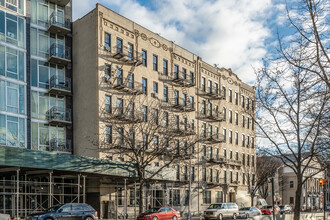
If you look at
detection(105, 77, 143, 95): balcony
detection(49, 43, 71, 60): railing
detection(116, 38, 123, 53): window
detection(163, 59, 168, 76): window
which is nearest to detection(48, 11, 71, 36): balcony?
detection(49, 43, 71, 60): railing

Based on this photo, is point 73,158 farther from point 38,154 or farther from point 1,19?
point 1,19

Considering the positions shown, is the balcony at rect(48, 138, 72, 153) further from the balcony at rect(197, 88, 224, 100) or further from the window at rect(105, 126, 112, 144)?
the balcony at rect(197, 88, 224, 100)

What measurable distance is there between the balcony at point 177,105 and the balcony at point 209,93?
361cm

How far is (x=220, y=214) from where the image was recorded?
3816cm

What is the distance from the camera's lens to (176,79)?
46906 millimetres

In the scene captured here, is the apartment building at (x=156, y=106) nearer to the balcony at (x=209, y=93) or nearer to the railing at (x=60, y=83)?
the balcony at (x=209, y=93)

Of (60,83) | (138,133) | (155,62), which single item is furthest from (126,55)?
(138,133)

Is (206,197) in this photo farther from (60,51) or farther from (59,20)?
(59,20)

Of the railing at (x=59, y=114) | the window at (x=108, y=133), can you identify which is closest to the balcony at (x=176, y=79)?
the window at (x=108, y=133)

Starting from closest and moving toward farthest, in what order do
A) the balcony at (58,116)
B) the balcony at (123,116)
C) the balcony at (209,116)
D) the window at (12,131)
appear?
the window at (12,131) → the balcony at (58,116) → the balcony at (123,116) → the balcony at (209,116)

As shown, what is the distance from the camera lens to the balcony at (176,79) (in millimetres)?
46031

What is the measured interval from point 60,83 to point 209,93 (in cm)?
2242

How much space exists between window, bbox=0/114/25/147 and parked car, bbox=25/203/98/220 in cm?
1106

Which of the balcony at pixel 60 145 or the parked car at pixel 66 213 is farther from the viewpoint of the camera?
the balcony at pixel 60 145
